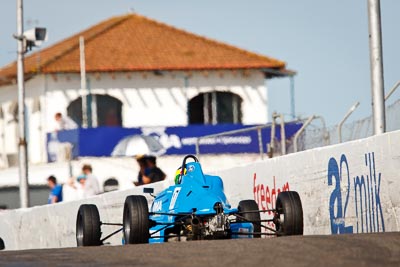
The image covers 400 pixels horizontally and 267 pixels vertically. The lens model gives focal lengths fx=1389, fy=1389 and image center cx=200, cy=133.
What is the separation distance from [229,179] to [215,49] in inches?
1498

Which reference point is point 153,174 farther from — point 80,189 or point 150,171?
point 80,189

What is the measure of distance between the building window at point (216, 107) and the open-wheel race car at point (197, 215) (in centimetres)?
3958

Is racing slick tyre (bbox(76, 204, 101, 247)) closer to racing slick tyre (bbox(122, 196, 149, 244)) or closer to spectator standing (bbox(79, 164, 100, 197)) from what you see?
racing slick tyre (bbox(122, 196, 149, 244))

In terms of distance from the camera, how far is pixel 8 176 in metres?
48.6

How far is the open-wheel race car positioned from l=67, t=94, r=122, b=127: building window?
3906cm

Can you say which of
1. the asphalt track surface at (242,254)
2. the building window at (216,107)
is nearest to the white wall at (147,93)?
the building window at (216,107)

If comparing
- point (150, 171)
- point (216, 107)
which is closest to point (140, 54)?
point (216, 107)

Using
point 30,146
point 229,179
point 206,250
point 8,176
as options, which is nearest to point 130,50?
point 30,146

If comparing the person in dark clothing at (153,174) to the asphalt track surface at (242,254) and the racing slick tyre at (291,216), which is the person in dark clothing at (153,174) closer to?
the racing slick tyre at (291,216)

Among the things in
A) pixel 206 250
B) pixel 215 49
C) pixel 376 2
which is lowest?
pixel 206 250

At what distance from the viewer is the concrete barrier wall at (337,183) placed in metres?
14.5

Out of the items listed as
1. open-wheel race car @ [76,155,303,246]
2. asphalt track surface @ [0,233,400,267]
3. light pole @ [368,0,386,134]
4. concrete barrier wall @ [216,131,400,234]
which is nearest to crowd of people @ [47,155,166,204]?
concrete barrier wall @ [216,131,400,234]

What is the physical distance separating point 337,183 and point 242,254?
546 cm

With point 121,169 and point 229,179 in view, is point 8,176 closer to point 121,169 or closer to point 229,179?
point 121,169
